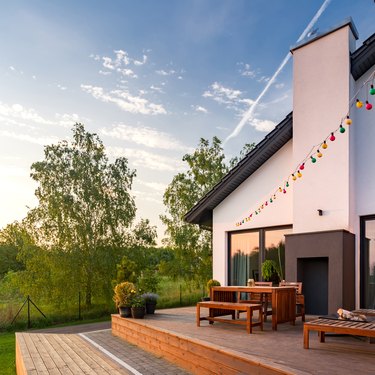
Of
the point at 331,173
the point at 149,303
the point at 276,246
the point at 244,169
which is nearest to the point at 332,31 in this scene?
the point at 331,173

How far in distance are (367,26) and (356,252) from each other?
5.29 meters

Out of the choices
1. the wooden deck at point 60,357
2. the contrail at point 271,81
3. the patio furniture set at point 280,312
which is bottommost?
the wooden deck at point 60,357

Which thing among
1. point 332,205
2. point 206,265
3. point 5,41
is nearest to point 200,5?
point 5,41

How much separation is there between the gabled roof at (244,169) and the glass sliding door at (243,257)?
1.19 m

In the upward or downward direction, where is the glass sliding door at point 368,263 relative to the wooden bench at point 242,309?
upward

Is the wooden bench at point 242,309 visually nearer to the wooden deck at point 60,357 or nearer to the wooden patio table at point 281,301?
the wooden patio table at point 281,301

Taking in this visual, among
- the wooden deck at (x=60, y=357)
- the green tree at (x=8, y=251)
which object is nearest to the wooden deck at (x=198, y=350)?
the wooden deck at (x=60, y=357)

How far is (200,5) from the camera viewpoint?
11.2 metres

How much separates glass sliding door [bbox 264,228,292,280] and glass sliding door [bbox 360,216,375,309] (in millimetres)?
2074

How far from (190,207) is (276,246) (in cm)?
995

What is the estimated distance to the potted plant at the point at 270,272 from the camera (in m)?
9.62

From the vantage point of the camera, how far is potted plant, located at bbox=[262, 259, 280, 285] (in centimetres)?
962

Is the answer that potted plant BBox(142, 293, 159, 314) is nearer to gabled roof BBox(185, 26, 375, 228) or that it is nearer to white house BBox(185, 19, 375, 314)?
white house BBox(185, 19, 375, 314)

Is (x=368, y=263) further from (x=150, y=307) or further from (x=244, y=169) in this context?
(x=150, y=307)
